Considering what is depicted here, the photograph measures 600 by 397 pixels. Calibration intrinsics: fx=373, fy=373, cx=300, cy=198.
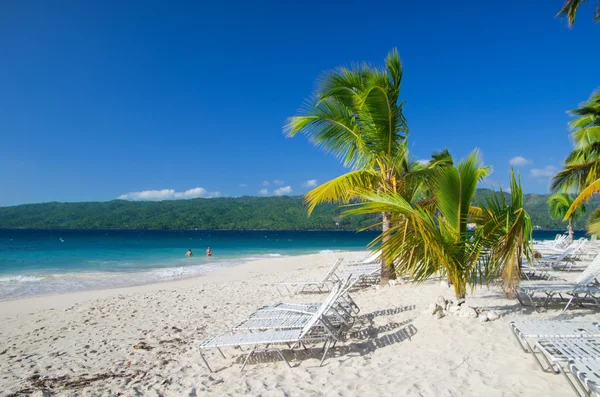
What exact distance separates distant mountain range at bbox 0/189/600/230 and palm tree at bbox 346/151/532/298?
8778cm

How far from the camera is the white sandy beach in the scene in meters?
3.54

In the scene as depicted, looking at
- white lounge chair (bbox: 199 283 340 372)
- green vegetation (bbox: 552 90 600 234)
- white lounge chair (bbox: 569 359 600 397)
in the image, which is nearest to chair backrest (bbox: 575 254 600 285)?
white lounge chair (bbox: 569 359 600 397)

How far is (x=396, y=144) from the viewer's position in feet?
26.9

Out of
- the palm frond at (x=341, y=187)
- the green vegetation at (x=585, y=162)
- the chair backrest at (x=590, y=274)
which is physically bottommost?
the chair backrest at (x=590, y=274)

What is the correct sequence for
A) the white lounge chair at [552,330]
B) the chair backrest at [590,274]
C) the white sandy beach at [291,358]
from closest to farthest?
the white lounge chair at [552,330], the white sandy beach at [291,358], the chair backrest at [590,274]

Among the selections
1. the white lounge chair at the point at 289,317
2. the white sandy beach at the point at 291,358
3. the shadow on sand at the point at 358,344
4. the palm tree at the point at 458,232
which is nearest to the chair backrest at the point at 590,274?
the white sandy beach at the point at 291,358

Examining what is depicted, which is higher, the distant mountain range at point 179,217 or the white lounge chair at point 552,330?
the distant mountain range at point 179,217

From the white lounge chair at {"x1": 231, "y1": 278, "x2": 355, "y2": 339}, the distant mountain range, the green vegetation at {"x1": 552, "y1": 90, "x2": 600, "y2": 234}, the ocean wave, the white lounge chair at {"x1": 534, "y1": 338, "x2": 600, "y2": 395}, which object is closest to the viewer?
the white lounge chair at {"x1": 534, "y1": 338, "x2": 600, "y2": 395}

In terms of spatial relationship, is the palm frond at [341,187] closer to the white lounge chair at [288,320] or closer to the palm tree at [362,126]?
the palm tree at [362,126]

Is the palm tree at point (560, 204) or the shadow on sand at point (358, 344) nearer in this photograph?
the shadow on sand at point (358, 344)

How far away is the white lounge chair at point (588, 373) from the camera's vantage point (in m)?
2.47

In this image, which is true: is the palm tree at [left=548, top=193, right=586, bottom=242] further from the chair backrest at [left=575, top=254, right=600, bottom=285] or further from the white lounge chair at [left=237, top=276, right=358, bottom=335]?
the white lounge chair at [left=237, top=276, right=358, bottom=335]

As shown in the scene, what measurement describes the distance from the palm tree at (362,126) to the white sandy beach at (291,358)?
95.5 inches

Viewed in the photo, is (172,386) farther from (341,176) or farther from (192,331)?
(341,176)
